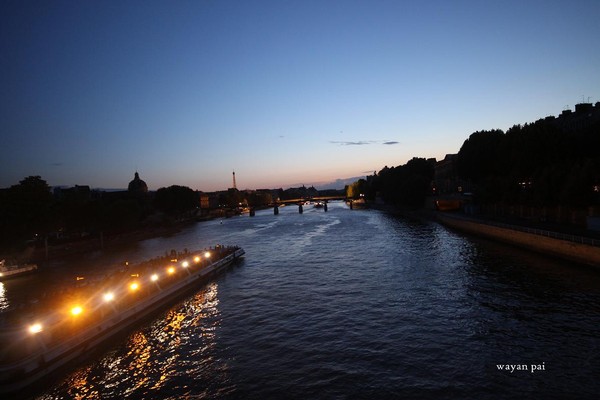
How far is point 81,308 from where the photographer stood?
27.0 metres

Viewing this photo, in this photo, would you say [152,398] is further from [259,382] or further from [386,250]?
[386,250]

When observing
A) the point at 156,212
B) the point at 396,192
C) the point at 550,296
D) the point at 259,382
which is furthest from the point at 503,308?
the point at 156,212

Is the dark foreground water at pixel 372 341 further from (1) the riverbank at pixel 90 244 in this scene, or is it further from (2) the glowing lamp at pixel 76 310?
(1) the riverbank at pixel 90 244

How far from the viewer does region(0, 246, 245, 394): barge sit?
2123 centimetres

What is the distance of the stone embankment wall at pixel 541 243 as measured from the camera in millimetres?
39469

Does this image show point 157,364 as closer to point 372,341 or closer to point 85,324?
point 85,324

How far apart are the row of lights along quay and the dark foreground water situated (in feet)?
7.95

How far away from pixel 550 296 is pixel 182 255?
4200 cm

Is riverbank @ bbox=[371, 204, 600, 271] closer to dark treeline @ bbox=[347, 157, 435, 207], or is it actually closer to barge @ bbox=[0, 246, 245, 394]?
barge @ bbox=[0, 246, 245, 394]

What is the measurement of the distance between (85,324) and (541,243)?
48.8 m

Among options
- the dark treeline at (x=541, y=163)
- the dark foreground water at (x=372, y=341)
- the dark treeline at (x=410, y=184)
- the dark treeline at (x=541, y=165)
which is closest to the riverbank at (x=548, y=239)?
the dark foreground water at (x=372, y=341)

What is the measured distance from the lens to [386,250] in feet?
202

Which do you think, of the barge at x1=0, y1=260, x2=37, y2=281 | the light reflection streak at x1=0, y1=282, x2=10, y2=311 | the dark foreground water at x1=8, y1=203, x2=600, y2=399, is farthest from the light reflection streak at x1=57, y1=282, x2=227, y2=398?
the barge at x1=0, y1=260, x2=37, y2=281

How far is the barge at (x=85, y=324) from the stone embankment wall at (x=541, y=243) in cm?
4001
